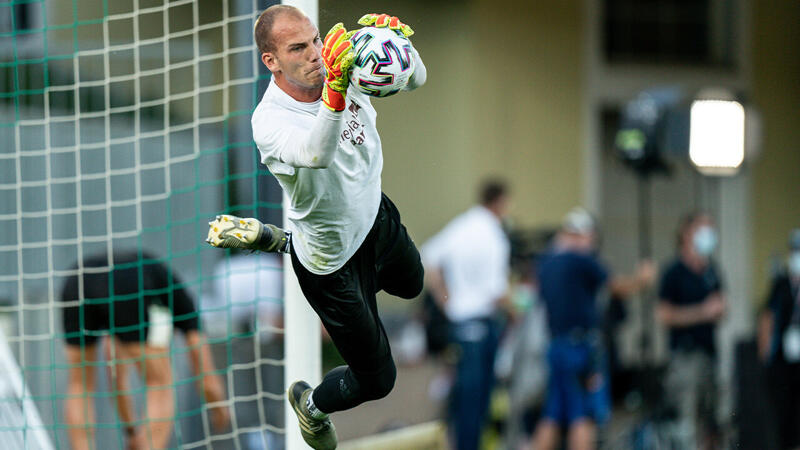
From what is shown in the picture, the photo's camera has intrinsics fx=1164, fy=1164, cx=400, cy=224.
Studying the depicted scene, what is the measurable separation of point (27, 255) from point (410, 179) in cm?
293

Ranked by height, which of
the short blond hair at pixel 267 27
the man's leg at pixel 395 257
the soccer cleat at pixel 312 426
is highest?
the short blond hair at pixel 267 27

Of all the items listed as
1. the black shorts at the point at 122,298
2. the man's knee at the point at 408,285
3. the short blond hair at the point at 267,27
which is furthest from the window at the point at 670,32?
the short blond hair at the point at 267,27

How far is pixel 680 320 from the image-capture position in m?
8.01

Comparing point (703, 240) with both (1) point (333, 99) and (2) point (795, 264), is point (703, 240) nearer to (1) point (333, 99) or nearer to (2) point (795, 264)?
(2) point (795, 264)

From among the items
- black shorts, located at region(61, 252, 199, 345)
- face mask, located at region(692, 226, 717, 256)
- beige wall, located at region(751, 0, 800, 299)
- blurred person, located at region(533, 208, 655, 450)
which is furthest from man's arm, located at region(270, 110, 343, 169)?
beige wall, located at region(751, 0, 800, 299)

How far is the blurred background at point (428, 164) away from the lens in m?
4.65

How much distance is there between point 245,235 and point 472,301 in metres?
4.99

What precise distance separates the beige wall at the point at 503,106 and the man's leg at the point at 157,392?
3.89 meters

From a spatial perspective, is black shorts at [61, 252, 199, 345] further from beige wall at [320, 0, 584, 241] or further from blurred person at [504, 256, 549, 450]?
beige wall at [320, 0, 584, 241]

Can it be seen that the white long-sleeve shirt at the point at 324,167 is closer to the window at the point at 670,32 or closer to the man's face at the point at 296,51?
the man's face at the point at 296,51

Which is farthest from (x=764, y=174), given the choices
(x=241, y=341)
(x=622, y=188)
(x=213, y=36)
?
(x=213, y=36)

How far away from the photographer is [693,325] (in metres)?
7.96

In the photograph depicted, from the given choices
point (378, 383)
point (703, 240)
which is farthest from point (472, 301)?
point (378, 383)

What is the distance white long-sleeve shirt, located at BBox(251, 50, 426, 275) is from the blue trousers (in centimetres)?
506
